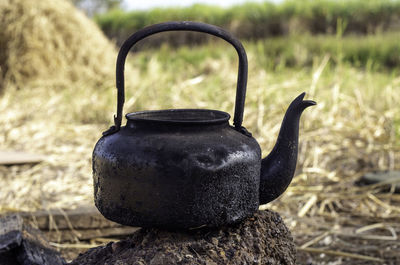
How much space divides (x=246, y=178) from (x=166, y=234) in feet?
1.14

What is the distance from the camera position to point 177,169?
1.70 metres

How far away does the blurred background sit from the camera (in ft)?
11.6

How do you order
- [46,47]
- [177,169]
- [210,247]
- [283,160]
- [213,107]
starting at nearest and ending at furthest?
A: [177,169]
[210,247]
[283,160]
[213,107]
[46,47]

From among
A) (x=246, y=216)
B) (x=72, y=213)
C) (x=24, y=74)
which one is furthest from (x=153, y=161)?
(x=24, y=74)

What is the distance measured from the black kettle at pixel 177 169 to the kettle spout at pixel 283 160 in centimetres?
8

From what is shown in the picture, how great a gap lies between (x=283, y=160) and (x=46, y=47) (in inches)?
218

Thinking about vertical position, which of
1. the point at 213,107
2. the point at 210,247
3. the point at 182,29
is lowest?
the point at 210,247

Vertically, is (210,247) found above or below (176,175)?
below

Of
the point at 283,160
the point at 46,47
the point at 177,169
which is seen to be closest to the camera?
the point at 177,169

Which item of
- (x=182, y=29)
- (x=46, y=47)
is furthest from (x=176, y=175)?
(x=46, y=47)

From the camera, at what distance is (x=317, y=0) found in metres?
14.9

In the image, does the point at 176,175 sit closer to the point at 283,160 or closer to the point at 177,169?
the point at 177,169

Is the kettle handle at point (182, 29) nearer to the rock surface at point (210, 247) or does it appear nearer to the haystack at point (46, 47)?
the rock surface at point (210, 247)

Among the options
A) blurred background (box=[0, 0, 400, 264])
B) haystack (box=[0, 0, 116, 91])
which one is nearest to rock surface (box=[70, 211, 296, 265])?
blurred background (box=[0, 0, 400, 264])
